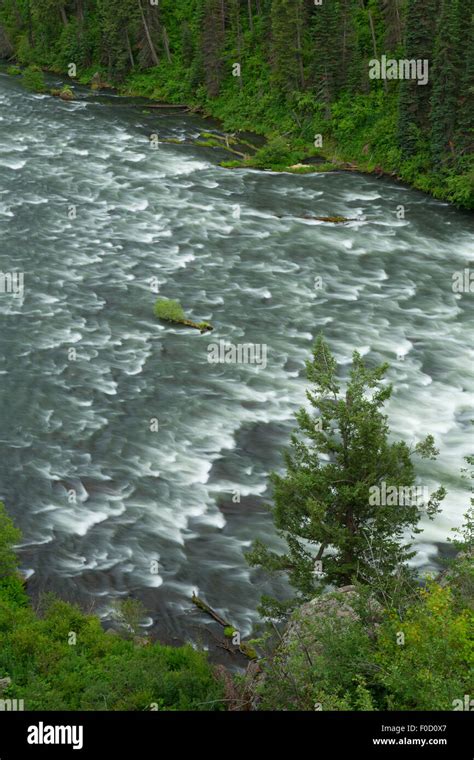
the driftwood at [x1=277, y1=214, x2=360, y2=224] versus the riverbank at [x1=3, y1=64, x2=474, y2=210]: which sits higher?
the riverbank at [x1=3, y1=64, x2=474, y2=210]

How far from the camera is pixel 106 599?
21516 millimetres

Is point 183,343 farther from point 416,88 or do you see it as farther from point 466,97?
point 416,88

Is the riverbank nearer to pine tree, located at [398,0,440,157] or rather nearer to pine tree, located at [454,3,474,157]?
pine tree, located at [398,0,440,157]

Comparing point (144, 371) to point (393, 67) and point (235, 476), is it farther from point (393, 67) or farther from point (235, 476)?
point (393, 67)

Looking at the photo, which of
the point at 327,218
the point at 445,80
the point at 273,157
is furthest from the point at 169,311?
the point at 445,80

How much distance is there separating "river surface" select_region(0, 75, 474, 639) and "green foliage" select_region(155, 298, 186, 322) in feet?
1.56

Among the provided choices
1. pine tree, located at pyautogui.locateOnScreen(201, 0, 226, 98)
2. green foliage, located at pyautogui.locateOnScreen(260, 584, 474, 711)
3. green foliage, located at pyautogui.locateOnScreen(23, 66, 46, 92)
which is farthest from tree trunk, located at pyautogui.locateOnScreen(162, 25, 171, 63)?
green foliage, located at pyautogui.locateOnScreen(260, 584, 474, 711)

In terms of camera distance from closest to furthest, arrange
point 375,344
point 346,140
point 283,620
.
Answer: point 283,620 → point 375,344 → point 346,140

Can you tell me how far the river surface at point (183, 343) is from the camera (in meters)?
23.8

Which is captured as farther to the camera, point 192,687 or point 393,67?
point 393,67

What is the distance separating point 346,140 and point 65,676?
47638 mm

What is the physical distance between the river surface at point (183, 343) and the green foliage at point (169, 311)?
18.7 inches

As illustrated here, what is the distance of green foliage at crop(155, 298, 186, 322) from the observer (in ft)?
118
